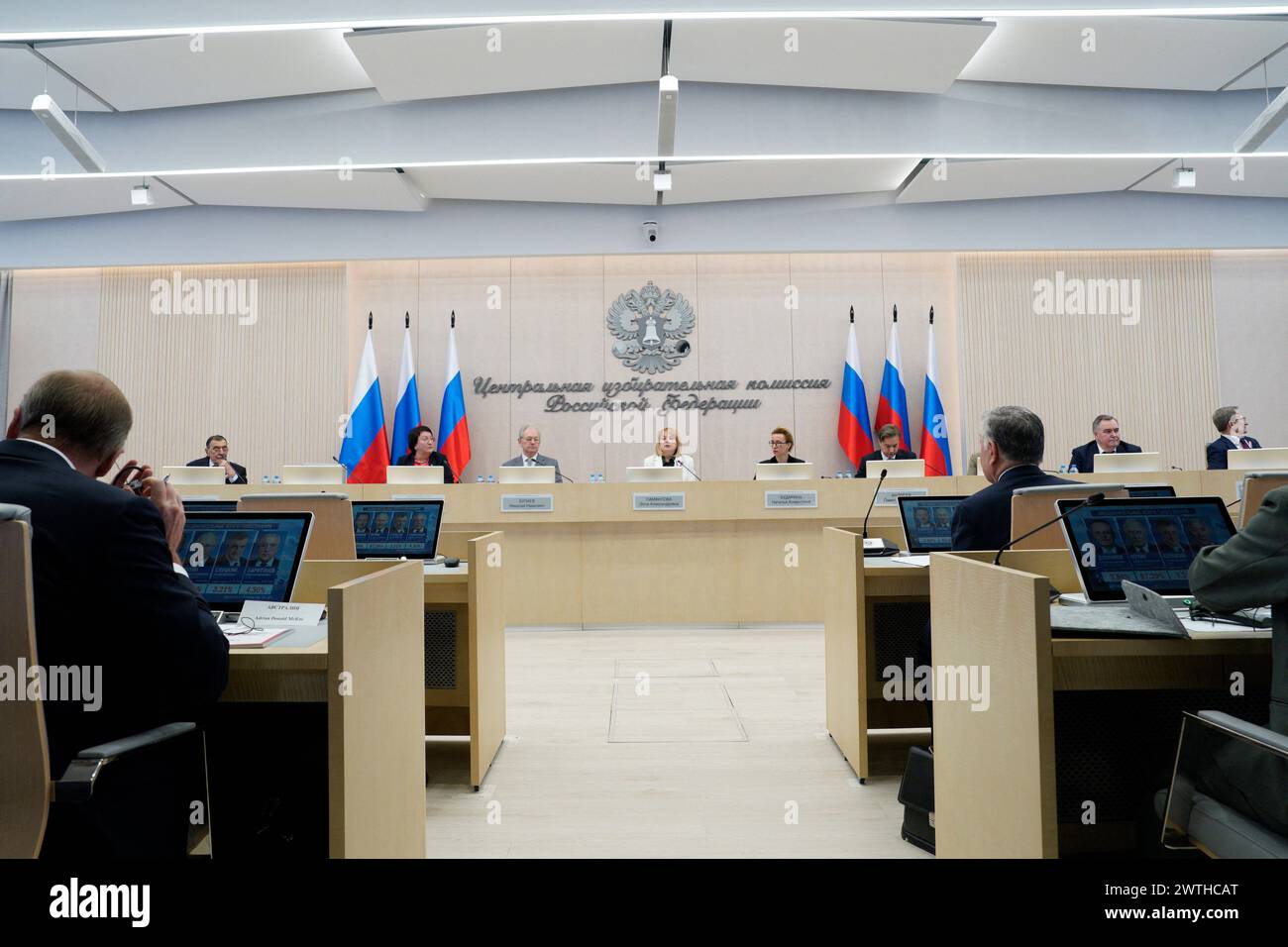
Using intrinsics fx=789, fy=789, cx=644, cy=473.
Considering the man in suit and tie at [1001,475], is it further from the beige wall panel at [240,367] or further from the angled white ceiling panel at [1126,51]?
the beige wall panel at [240,367]

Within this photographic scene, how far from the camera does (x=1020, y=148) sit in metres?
5.84

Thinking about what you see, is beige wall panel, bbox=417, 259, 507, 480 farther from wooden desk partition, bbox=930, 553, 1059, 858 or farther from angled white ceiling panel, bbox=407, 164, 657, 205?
wooden desk partition, bbox=930, 553, 1059, 858

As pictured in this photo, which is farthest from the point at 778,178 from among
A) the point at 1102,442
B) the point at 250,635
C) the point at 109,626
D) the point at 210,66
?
the point at 109,626

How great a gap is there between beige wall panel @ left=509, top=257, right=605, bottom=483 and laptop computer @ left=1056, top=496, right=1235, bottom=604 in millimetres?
5825

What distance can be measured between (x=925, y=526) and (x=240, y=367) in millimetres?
6737

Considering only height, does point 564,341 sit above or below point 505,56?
below

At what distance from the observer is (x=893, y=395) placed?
7297 millimetres

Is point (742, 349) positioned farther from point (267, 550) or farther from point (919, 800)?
point (267, 550)

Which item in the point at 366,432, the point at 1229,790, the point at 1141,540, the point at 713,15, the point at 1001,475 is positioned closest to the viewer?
the point at 1229,790

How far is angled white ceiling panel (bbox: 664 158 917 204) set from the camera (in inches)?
252

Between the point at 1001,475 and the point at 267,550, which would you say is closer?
the point at 267,550

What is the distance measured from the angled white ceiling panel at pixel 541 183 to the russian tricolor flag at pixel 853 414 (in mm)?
2363

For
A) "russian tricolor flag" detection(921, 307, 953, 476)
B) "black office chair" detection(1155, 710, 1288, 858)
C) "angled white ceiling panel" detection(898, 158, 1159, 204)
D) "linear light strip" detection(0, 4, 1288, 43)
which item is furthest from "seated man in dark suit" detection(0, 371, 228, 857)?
"russian tricolor flag" detection(921, 307, 953, 476)
